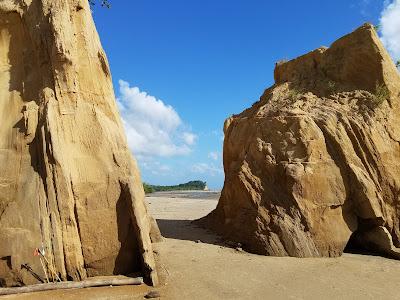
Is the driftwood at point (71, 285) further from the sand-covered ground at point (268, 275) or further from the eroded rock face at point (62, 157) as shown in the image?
the sand-covered ground at point (268, 275)

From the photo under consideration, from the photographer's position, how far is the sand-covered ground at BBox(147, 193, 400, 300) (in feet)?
23.6

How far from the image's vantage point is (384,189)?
10641mm

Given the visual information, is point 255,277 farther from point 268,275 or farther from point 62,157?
point 62,157

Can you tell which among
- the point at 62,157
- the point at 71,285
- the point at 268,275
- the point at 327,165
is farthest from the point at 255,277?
the point at 62,157

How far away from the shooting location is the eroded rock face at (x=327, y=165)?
9977 mm

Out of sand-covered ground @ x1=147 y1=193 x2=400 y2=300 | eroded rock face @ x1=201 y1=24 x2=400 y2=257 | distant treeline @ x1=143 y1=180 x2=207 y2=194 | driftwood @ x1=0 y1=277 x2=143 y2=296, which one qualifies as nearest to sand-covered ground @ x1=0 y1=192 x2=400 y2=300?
sand-covered ground @ x1=147 y1=193 x2=400 y2=300

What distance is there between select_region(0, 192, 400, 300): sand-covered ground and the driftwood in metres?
0.10

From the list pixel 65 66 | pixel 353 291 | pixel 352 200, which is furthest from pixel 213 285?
pixel 65 66

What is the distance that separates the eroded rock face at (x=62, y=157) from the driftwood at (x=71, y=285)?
219 mm

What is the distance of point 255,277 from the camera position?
8.05m

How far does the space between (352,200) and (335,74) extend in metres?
4.12

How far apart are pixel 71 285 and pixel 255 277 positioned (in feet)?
11.7

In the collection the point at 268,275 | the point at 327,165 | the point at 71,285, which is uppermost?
the point at 327,165

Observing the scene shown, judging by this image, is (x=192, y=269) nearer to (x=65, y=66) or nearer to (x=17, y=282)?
(x=17, y=282)
